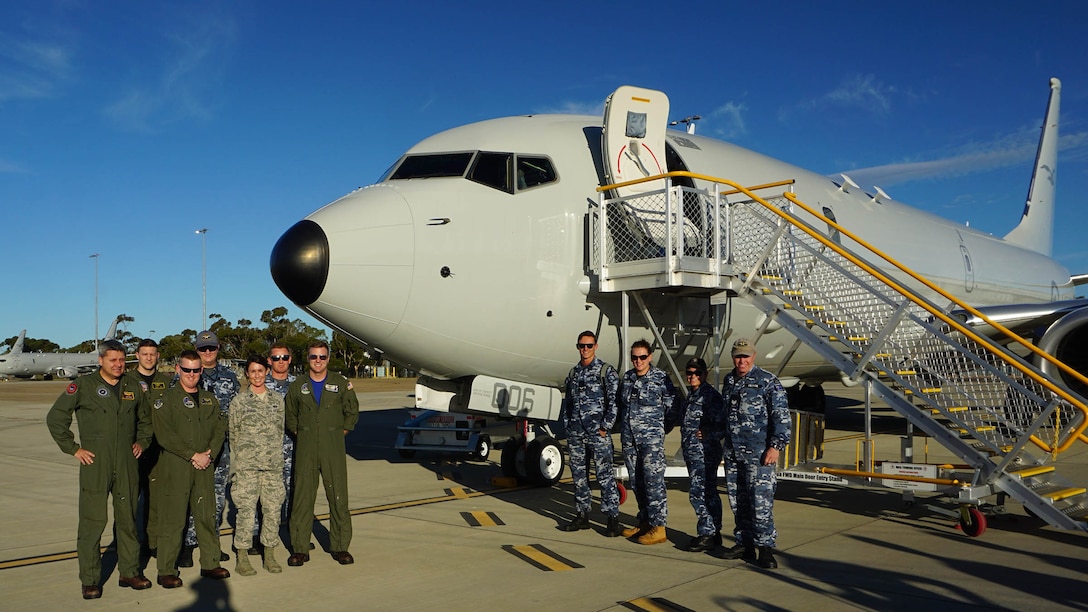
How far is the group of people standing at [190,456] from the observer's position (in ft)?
19.1

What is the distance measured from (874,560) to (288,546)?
16.4 ft

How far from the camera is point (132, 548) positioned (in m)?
5.98

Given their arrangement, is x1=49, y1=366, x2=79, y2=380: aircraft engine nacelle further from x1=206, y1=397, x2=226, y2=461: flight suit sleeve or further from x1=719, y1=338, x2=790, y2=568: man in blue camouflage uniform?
x1=719, y1=338, x2=790, y2=568: man in blue camouflage uniform

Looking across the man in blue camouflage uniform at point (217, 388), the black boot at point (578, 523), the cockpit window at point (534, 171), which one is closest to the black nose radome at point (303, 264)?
the man in blue camouflage uniform at point (217, 388)

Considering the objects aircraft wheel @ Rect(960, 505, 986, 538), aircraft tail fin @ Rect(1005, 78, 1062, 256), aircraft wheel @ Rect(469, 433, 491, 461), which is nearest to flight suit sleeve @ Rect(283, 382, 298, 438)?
aircraft wheel @ Rect(960, 505, 986, 538)

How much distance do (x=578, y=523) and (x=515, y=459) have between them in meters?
2.87

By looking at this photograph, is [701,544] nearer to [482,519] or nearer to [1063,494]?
[482,519]

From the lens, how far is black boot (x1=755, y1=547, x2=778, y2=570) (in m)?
6.21

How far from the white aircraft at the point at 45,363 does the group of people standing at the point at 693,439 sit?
2998 inches

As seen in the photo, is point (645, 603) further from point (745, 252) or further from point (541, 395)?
point (745, 252)

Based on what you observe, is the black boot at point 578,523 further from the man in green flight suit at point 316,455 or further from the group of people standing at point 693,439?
the man in green flight suit at point 316,455

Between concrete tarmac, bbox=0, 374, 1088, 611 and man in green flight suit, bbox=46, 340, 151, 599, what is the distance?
24cm

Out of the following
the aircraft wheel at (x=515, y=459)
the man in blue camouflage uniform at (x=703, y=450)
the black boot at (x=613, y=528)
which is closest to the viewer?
the man in blue camouflage uniform at (x=703, y=450)

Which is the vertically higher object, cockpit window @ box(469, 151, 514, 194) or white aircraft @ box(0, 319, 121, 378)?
cockpit window @ box(469, 151, 514, 194)
